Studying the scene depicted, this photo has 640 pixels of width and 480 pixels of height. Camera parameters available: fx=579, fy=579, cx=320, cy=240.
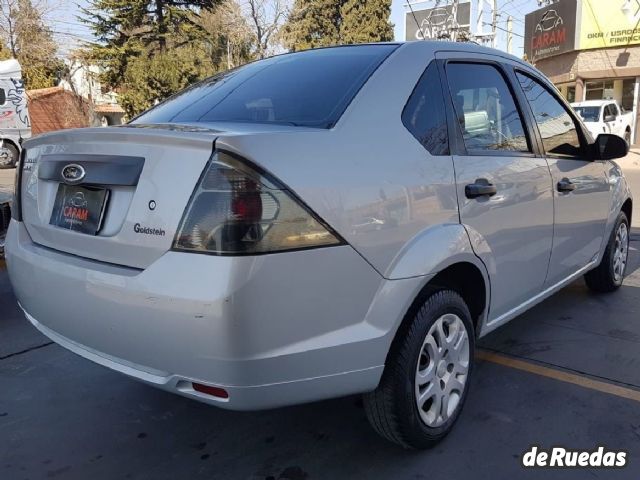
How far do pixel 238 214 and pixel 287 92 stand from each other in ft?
3.22

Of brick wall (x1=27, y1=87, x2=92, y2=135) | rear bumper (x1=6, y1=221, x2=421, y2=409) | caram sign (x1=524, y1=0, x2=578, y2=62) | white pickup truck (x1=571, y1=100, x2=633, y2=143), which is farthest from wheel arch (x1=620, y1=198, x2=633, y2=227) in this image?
brick wall (x1=27, y1=87, x2=92, y2=135)

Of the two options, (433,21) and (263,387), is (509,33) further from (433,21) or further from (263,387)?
(263,387)

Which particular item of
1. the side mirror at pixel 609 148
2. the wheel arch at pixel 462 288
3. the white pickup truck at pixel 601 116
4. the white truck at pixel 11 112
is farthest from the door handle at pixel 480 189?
the white pickup truck at pixel 601 116

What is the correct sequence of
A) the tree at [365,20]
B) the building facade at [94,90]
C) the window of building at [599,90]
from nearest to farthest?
the window of building at [599,90]
the building facade at [94,90]
the tree at [365,20]

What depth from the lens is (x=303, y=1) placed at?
113 feet

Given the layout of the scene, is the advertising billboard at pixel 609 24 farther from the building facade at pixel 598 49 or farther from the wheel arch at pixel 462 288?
the wheel arch at pixel 462 288

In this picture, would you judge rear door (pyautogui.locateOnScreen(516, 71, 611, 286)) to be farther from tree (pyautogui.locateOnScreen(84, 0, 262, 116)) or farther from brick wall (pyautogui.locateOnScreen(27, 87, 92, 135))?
brick wall (pyautogui.locateOnScreen(27, 87, 92, 135))

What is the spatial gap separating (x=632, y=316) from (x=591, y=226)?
2.82 ft

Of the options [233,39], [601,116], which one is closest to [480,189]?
[601,116]

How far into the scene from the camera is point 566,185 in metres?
3.45

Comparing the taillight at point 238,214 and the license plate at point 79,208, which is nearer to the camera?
the taillight at point 238,214

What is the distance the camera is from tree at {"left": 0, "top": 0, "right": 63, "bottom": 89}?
1075 inches

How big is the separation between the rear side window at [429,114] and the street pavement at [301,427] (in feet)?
4.45

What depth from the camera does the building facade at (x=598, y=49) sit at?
22812 millimetres
